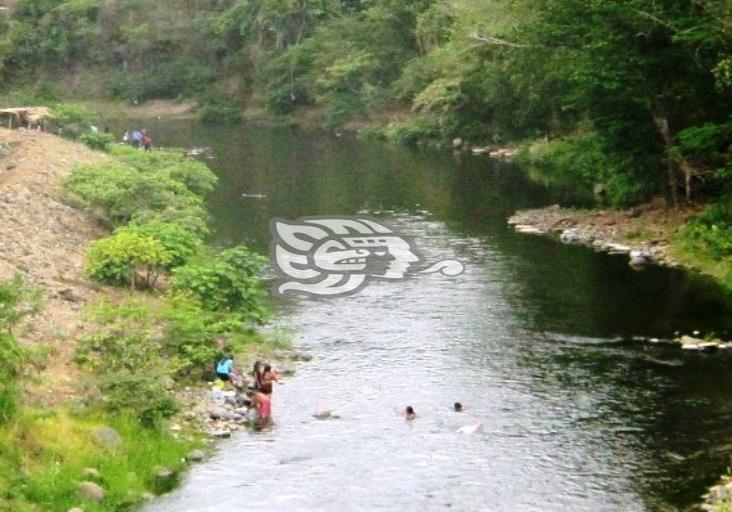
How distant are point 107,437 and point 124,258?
35.3ft

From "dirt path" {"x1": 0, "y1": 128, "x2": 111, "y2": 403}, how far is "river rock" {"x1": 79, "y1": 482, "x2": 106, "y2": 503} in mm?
3140

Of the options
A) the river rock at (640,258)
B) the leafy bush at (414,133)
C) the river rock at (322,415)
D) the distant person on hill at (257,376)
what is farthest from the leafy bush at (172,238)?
the leafy bush at (414,133)

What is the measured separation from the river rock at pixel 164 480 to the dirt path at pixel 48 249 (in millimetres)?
2894

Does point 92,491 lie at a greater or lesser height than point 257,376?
lesser

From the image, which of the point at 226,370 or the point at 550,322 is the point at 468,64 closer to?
the point at 550,322

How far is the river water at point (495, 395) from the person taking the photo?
1902cm

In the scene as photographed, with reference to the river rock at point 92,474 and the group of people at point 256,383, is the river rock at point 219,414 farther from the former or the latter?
the river rock at point 92,474

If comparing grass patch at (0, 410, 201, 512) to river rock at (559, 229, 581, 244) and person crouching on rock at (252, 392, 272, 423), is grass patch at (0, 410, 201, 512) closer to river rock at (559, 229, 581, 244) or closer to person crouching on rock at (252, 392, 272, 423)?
person crouching on rock at (252, 392, 272, 423)

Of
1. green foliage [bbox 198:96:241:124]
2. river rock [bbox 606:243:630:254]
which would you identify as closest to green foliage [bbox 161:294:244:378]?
river rock [bbox 606:243:630:254]

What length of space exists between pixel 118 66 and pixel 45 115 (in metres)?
44.7

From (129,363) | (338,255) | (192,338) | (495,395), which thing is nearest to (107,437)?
(129,363)

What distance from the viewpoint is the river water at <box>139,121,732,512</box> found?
19016 millimetres

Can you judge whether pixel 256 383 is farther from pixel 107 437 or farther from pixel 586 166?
pixel 586 166

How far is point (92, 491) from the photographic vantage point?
18.1 metres
